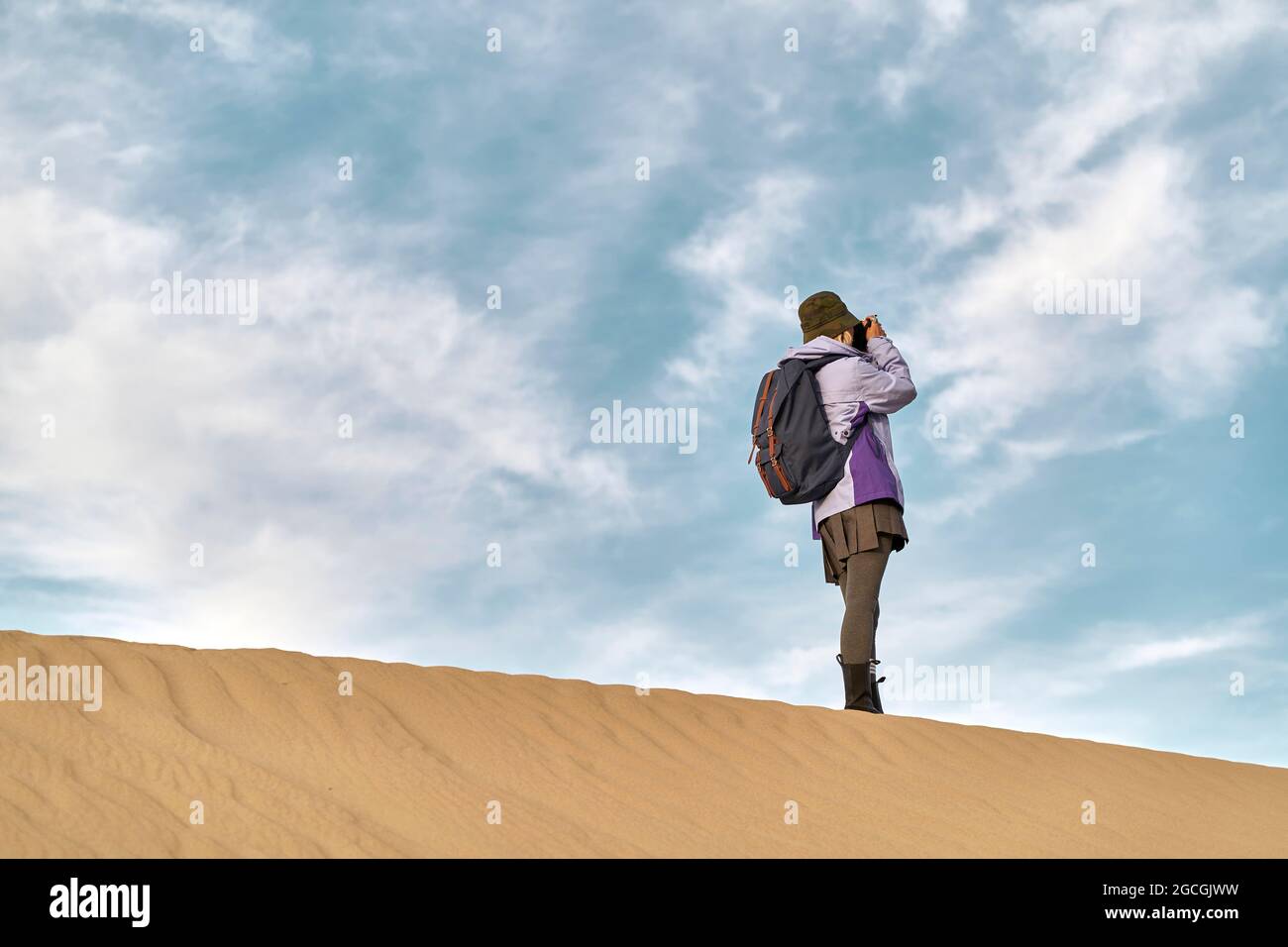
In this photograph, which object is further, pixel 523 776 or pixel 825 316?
pixel 825 316

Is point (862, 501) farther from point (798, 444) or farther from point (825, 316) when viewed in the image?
point (825, 316)

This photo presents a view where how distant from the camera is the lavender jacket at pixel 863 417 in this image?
7969mm

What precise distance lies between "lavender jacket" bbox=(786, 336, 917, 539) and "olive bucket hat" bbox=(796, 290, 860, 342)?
0.46 meters

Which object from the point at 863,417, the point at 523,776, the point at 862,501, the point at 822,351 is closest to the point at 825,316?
the point at 822,351

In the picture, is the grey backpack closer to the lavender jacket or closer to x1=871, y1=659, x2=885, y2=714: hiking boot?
the lavender jacket

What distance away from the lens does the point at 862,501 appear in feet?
26.0

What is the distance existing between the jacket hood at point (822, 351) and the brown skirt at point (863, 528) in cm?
106

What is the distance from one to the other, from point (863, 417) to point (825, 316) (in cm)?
95

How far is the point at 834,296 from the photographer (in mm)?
8664

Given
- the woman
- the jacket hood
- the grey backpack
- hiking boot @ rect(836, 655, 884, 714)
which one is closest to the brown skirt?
the woman

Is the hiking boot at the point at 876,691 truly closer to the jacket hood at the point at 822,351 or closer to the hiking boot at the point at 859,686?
the hiking boot at the point at 859,686
